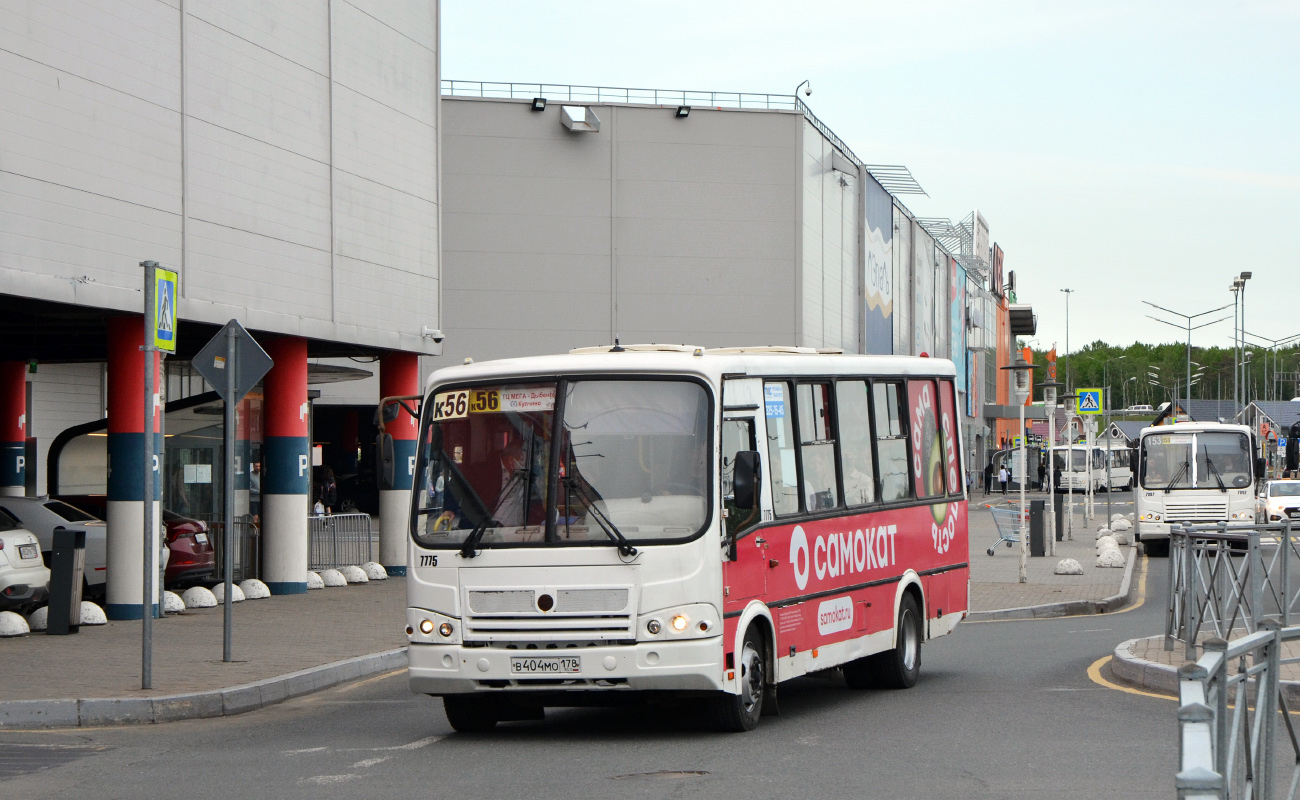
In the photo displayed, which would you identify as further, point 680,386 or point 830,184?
point 830,184

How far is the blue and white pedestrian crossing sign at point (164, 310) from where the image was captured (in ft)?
42.3

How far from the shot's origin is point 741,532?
10422 millimetres

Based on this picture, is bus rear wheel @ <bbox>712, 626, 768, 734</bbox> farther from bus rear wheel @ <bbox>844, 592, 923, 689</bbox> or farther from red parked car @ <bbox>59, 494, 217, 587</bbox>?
red parked car @ <bbox>59, 494, 217, 587</bbox>

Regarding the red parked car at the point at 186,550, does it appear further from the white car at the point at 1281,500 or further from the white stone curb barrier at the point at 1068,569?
the white car at the point at 1281,500

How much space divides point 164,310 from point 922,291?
6559 centimetres

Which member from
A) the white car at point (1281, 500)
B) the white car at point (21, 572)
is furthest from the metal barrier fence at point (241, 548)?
the white car at point (1281, 500)

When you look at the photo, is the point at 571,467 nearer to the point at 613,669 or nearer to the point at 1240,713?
the point at 613,669

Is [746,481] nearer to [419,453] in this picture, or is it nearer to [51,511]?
[419,453]

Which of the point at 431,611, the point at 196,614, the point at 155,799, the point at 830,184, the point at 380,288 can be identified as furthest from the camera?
the point at 830,184

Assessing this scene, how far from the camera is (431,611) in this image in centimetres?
1030

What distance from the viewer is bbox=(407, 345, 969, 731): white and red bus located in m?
9.93

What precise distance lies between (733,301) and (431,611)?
4279 cm

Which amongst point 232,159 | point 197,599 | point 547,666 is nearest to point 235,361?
point 547,666

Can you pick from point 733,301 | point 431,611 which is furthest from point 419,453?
point 733,301
